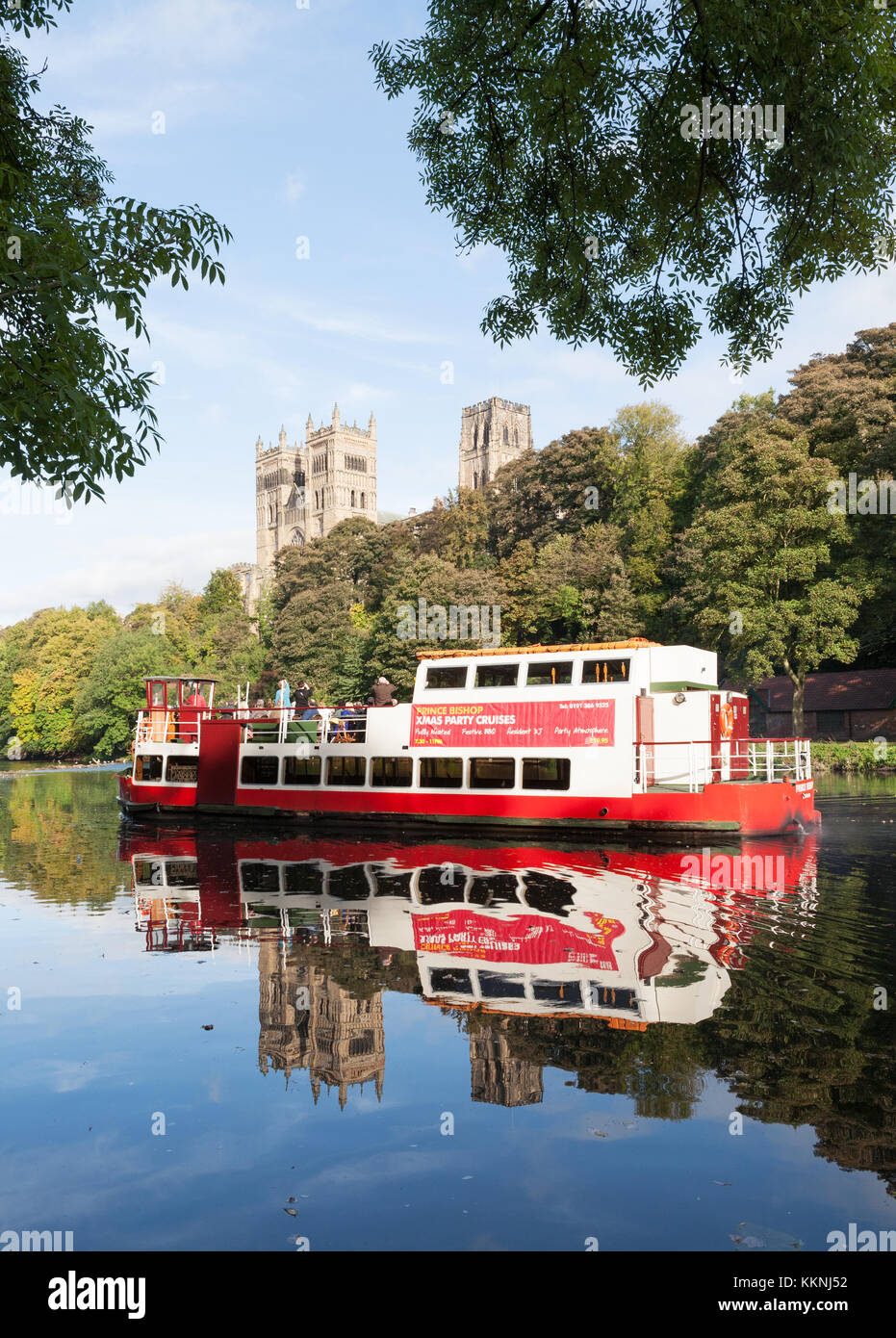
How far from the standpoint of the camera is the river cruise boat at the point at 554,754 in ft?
83.6

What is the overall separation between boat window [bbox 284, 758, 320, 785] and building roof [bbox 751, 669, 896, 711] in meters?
35.4

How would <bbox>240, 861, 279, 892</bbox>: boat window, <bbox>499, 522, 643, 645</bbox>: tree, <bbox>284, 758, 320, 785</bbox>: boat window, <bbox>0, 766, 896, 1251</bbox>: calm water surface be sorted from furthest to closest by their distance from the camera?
<bbox>499, 522, 643, 645</bbox>: tree, <bbox>284, 758, 320, 785</bbox>: boat window, <bbox>240, 861, 279, 892</bbox>: boat window, <bbox>0, 766, 896, 1251</bbox>: calm water surface

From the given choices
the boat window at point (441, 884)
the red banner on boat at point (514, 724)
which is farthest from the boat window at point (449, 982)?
the red banner on boat at point (514, 724)

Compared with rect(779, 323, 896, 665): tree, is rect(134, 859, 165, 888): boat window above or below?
below

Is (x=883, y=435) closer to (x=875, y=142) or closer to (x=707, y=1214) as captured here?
(x=875, y=142)

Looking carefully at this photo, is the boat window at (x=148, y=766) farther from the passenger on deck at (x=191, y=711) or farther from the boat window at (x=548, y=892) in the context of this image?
the boat window at (x=548, y=892)

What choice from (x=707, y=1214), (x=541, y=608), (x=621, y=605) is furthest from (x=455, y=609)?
(x=707, y=1214)

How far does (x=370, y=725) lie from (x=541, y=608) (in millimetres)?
41695

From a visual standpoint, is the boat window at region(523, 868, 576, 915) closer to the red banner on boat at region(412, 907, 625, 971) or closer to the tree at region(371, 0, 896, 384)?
the red banner on boat at region(412, 907, 625, 971)

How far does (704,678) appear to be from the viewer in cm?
2698

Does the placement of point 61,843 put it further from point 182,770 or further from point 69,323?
point 69,323

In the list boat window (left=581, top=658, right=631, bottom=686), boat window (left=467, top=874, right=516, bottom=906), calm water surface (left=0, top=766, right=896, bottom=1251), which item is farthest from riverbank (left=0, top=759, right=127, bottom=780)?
calm water surface (left=0, top=766, right=896, bottom=1251)

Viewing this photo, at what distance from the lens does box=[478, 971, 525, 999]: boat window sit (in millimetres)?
10648

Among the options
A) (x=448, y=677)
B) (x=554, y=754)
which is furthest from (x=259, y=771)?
(x=554, y=754)
